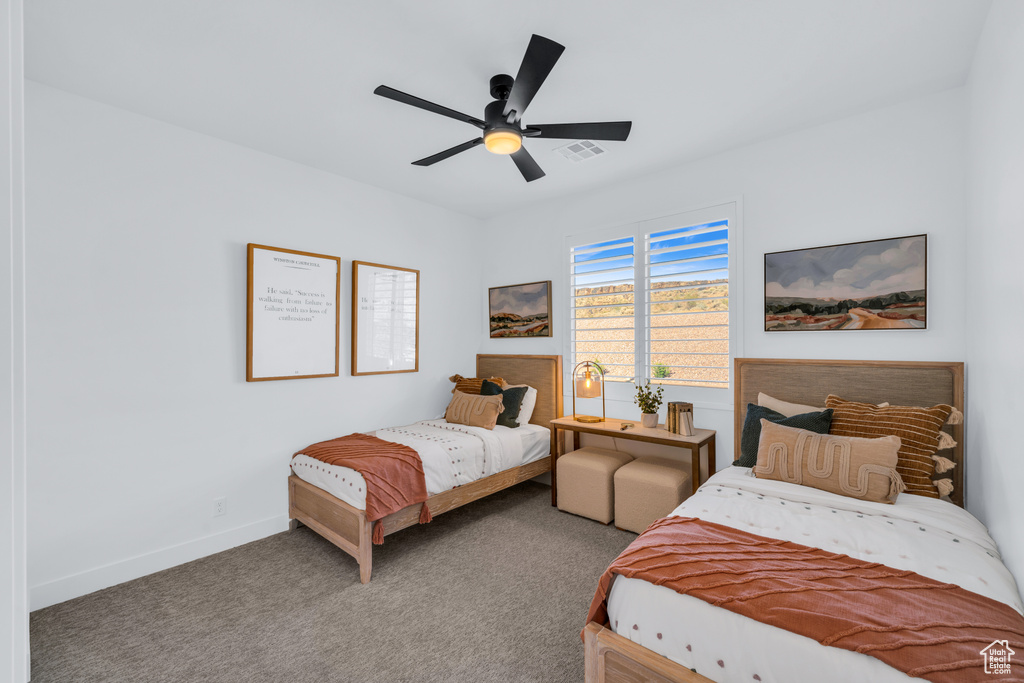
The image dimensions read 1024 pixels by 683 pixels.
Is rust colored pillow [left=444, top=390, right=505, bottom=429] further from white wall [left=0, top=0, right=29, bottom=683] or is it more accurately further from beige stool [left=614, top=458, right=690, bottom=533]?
white wall [left=0, top=0, right=29, bottom=683]

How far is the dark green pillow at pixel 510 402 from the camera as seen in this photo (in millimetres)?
3783

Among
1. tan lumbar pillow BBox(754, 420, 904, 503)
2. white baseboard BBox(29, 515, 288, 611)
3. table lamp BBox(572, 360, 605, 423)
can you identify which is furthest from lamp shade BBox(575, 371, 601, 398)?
white baseboard BBox(29, 515, 288, 611)

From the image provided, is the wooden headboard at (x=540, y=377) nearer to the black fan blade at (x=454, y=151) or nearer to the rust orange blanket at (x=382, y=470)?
the rust orange blanket at (x=382, y=470)

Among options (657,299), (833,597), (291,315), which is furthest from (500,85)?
(833,597)

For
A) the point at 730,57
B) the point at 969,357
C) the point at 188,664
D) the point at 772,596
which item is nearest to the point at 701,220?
the point at 730,57

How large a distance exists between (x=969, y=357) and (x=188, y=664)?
12.8ft

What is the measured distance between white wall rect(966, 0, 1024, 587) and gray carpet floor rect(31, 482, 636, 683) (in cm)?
173

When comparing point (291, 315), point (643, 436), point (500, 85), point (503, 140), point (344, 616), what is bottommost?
point (344, 616)

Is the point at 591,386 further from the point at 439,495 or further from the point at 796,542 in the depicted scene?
the point at 796,542

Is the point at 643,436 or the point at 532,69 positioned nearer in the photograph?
the point at 532,69

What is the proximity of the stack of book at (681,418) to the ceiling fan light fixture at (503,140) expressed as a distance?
1.99 metres

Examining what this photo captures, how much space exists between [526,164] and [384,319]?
191cm

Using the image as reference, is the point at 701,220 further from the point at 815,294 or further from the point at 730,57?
the point at 730,57

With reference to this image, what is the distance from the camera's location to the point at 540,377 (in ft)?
13.4
